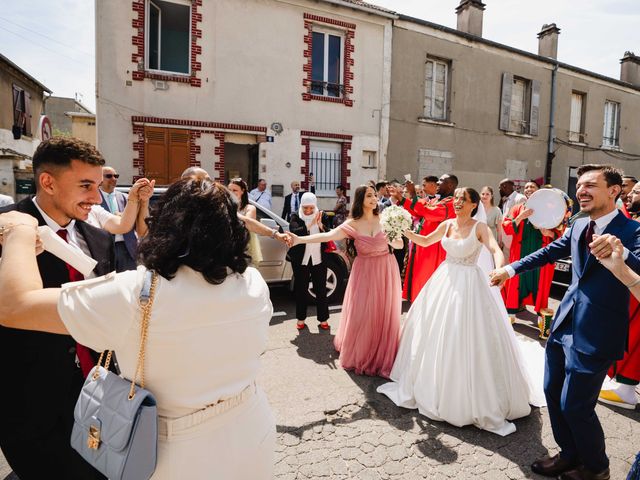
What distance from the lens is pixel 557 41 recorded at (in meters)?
18.1

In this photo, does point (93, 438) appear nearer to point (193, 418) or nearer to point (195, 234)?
point (193, 418)

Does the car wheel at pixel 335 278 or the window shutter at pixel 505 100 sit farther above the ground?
the window shutter at pixel 505 100

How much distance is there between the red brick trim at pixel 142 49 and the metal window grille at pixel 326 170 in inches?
166

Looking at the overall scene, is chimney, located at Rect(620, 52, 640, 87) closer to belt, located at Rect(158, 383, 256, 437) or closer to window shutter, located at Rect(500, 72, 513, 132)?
window shutter, located at Rect(500, 72, 513, 132)

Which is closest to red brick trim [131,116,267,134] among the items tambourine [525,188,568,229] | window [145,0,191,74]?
window [145,0,191,74]

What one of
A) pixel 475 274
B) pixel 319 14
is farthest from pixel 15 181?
pixel 475 274

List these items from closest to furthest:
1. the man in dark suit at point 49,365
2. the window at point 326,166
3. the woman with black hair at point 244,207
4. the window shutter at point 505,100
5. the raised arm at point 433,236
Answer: the man in dark suit at point 49,365 < the raised arm at point 433,236 < the woman with black hair at point 244,207 < the window at point 326,166 < the window shutter at point 505,100

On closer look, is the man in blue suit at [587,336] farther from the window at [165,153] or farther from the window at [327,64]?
the window at [327,64]

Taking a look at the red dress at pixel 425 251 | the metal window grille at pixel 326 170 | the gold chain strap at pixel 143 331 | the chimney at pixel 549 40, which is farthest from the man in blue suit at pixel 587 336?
the chimney at pixel 549 40

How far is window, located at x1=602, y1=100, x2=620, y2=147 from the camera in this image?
20.1m

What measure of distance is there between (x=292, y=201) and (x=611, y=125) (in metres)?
17.9

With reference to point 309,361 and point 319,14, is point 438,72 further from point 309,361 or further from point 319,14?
point 309,361

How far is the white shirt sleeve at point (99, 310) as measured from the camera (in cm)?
127

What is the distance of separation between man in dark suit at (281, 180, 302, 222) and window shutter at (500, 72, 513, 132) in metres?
9.54
